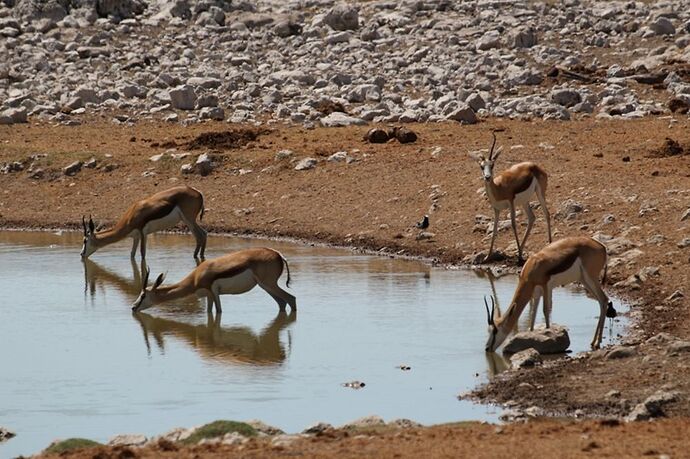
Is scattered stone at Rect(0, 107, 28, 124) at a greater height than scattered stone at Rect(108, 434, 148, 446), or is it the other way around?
scattered stone at Rect(0, 107, 28, 124)

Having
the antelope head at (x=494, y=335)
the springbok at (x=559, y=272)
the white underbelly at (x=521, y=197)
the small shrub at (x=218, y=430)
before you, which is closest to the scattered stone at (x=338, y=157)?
the white underbelly at (x=521, y=197)

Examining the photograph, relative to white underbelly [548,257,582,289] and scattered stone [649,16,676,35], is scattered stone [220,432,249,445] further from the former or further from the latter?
scattered stone [649,16,676,35]

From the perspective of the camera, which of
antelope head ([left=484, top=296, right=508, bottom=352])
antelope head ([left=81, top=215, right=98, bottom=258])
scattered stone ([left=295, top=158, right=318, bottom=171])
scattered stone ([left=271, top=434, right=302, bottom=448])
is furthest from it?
scattered stone ([left=295, top=158, right=318, bottom=171])

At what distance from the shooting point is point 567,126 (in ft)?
89.1

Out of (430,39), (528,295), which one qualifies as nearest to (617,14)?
(430,39)

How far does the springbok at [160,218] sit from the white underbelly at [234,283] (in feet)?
14.0

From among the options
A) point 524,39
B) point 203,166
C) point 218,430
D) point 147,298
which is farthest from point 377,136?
point 218,430

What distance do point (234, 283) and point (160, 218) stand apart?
4569mm

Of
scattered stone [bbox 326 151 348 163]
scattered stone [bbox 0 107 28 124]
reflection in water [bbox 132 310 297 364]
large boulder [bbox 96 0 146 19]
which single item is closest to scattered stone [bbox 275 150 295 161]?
scattered stone [bbox 326 151 348 163]

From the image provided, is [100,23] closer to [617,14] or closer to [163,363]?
[617,14]

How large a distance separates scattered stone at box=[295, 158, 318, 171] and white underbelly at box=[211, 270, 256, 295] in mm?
8773

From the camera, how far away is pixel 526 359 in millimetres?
13055

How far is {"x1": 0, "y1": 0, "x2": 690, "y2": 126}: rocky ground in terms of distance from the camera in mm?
30109

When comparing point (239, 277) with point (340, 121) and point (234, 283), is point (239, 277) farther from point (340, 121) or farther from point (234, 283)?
point (340, 121)
